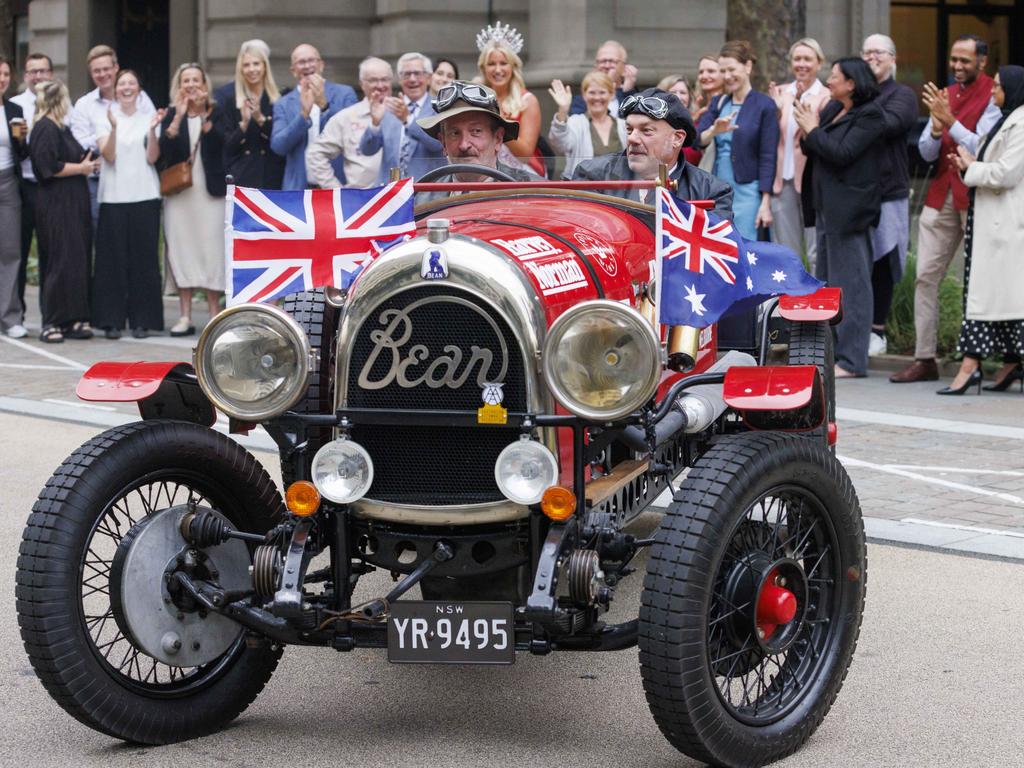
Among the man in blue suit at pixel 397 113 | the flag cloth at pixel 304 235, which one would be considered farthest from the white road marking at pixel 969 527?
the man in blue suit at pixel 397 113

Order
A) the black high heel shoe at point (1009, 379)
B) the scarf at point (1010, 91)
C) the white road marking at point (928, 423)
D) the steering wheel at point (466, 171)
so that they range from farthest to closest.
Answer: the black high heel shoe at point (1009, 379) → the scarf at point (1010, 91) → the white road marking at point (928, 423) → the steering wheel at point (466, 171)

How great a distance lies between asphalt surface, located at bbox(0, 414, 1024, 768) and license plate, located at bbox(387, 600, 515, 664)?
349 millimetres

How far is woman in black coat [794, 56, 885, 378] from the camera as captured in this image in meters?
11.3

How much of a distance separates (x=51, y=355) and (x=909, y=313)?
6.35 meters

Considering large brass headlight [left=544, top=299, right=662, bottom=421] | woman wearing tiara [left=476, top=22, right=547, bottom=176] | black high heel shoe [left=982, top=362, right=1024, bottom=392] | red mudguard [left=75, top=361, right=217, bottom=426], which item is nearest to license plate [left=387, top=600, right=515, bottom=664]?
large brass headlight [left=544, top=299, right=662, bottom=421]

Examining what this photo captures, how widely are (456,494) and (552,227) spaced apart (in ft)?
3.36

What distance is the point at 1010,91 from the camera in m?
10.5

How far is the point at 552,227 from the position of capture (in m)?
5.27

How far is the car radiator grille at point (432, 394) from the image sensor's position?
A: 458 cm

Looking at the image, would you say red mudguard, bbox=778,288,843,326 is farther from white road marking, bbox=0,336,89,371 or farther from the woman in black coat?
white road marking, bbox=0,336,89,371

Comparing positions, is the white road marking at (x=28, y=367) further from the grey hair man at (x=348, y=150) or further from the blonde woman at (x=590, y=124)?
the blonde woman at (x=590, y=124)

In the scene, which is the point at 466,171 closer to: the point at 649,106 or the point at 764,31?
the point at 649,106

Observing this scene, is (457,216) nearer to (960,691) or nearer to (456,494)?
(456,494)

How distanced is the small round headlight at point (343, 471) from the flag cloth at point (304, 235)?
75cm
